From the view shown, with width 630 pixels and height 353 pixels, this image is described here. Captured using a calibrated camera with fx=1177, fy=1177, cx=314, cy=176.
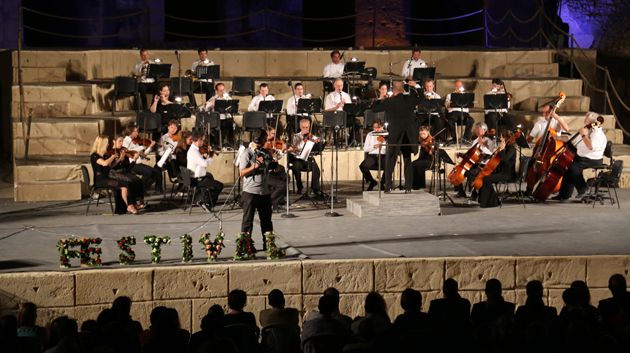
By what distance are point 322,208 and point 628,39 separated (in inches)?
356

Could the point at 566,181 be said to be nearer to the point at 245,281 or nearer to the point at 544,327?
the point at 245,281

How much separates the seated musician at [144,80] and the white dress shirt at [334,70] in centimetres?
293

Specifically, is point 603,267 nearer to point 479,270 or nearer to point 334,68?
point 479,270

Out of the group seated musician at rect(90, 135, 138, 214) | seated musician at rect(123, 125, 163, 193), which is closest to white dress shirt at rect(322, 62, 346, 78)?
seated musician at rect(123, 125, 163, 193)

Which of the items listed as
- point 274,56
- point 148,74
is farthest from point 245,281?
point 274,56

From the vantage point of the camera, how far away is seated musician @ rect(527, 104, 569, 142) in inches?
638

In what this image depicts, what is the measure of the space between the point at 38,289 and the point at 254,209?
254 centimetres

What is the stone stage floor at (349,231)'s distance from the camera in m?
12.6

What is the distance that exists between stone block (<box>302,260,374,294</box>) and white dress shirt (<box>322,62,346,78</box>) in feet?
27.4

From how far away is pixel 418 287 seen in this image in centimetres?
1207

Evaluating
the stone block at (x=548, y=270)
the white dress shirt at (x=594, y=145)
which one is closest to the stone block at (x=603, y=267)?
the stone block at (x=548, y=270)

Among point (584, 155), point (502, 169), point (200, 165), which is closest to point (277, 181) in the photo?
point (200, 165)

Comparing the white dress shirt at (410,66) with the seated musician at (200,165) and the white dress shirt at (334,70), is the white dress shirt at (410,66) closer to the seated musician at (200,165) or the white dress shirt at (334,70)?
the white dress shirt at (334,70)

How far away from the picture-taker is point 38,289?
37.7 ft
